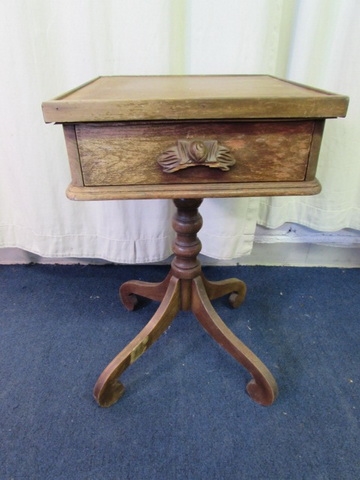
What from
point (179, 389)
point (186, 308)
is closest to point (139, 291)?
point (186, 308)

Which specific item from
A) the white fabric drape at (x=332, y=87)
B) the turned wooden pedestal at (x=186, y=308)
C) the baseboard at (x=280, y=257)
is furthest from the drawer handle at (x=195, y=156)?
the baseboard at (x=280, y=257)

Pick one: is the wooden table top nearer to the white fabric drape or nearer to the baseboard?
the white fabric drape

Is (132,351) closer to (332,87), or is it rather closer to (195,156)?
(195,156)

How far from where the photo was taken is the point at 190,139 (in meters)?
0.53

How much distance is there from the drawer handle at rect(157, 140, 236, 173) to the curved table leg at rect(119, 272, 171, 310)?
456 mm

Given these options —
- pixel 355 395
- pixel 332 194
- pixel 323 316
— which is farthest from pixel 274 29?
pixel 355 395

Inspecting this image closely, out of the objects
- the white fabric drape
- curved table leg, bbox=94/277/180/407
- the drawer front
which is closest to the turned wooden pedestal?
curved table leg, bbox=94/277/180/407

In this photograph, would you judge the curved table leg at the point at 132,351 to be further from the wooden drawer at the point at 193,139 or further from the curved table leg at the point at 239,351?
the wooden drawer at the point at 193,139

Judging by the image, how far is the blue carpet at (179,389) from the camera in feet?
2.22

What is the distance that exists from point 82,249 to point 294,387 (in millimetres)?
727

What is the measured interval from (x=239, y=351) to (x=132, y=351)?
242 millimetres

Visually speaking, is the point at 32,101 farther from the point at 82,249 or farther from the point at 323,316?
the point at 323,316

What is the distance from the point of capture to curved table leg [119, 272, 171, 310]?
0.96 meters

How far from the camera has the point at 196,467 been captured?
2.19ft
